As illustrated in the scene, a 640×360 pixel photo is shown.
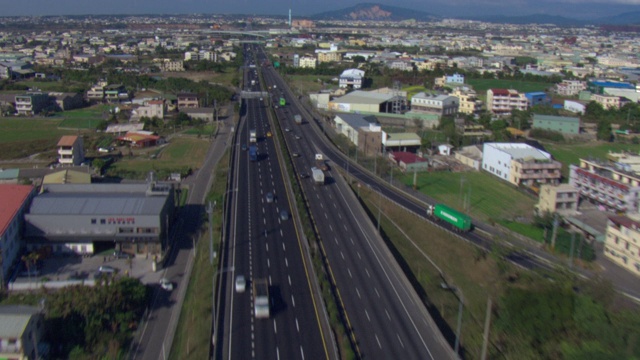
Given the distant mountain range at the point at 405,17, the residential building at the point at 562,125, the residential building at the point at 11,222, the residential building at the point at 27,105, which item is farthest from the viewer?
the distant mountain range at the point at 405,17

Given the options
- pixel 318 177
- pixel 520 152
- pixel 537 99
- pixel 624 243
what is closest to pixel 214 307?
pixel 318 177

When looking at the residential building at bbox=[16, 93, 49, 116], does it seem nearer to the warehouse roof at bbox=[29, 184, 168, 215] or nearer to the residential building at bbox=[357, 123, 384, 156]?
the residential building at bbox=[357, 123, 384, 156]

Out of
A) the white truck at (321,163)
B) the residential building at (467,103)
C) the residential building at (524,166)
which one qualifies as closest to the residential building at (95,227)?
the white truck at (321,163)

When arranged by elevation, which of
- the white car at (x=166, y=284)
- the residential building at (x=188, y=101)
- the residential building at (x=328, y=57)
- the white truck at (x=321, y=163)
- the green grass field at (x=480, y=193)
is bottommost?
the white car at (x=166, y=284)

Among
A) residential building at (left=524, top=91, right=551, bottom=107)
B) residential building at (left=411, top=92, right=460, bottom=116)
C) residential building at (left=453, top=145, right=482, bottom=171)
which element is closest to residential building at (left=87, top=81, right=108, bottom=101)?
residential building at (left=411, top=92, right=460, bottom=116)

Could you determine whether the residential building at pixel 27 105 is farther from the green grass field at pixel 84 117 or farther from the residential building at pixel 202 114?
the residential building at pixel 202 114
